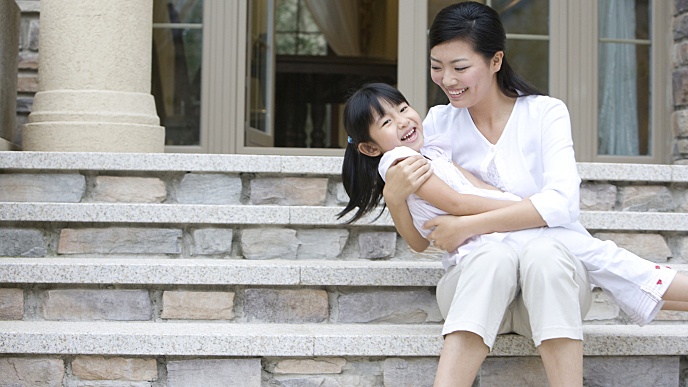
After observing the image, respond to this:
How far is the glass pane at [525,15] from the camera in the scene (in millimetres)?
3307

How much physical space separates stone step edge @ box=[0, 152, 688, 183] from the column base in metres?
0.36

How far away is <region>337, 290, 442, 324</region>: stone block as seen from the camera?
74.2 inches

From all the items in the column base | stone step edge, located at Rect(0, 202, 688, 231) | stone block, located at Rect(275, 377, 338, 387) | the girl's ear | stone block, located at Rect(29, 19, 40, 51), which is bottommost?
stone block, located at Rect(275, 377, 338, 387)

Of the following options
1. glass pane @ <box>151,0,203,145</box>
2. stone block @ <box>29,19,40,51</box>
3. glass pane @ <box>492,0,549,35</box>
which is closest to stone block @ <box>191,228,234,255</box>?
glass pane @ <box>151,0,203,145</box>

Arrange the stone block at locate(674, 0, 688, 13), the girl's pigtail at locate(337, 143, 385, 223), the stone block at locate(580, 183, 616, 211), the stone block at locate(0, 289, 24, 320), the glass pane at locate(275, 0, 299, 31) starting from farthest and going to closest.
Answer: the glass pane at locate(275, 0, 299, 31)
the stone block at locate(674, 0, 688, 13)
the stone block at locate(580, 183, 616, 211)
the stone block at locate(0, 289, 24, 320)
the girl's pigtail at locate(337, 143, 385, 223)

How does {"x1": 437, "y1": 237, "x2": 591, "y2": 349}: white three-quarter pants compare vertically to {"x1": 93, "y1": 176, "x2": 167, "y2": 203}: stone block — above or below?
below

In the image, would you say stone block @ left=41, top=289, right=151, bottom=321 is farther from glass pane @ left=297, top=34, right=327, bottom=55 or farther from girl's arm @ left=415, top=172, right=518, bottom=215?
glass pane @ left=297, top=34, right=327, bottom=55

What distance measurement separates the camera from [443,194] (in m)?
1.56

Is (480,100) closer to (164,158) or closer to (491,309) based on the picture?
(491,309)

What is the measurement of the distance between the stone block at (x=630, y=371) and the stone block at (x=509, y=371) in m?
0.17

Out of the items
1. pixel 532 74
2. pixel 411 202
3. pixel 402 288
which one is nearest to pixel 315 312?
pixel 402 288

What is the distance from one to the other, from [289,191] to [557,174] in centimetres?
100

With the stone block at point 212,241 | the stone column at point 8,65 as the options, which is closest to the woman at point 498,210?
the stone block at point 212,241

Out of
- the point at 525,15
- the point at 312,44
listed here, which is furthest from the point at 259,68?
the point at 312,44
